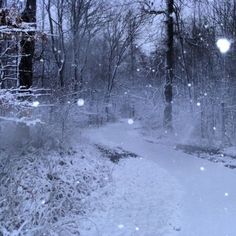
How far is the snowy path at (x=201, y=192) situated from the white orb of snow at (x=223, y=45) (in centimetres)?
1026

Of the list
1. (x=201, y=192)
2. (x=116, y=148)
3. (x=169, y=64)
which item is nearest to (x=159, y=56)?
(x=169, y=64)

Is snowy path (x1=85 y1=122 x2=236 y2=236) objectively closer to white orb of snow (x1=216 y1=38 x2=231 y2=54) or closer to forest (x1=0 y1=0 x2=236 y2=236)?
forest (x1=0 y1=0 x2=236 y2=236)

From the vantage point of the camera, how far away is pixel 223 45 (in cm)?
2314

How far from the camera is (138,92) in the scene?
39.8 m

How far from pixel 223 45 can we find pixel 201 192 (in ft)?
52.6

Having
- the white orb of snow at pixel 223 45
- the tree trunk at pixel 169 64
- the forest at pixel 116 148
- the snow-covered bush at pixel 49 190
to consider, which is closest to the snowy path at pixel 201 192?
the forest at pixel 116 148

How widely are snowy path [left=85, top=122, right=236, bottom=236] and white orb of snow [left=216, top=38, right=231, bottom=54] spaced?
10256 millimetres

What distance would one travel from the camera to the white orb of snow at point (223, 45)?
2284 centimetres

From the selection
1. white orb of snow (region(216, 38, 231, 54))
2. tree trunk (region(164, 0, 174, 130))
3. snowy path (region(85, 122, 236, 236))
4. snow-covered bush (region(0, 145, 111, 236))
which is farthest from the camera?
white orb of snow (region(216, 38, 231, 54))

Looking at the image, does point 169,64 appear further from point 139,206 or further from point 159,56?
point 139,206

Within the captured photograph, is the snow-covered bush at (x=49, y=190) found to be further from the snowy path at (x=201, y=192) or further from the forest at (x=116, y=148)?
the snowy path at (x=201, y=192)

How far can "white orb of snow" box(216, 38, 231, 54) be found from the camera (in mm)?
22839

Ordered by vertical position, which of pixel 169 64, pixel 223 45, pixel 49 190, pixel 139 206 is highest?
pixel 223 45

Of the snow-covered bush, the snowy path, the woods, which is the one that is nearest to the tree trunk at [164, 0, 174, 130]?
the woods
